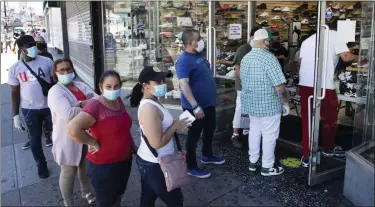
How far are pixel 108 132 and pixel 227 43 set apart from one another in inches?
144

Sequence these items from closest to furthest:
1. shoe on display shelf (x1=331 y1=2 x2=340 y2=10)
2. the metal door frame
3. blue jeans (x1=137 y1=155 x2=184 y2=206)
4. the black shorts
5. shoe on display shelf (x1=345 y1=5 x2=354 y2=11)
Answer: blue jeans (x1=137 y1=155 x2=184 y2=206) → the black shorts → the metal door frame → shoe on display shelf (x1=331 y1=2 x2=340 y2=10) → shoe on display shelf (x1=345 y1=5 x2=354 y2=11)

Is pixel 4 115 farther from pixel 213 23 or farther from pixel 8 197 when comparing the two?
pixel 213 23

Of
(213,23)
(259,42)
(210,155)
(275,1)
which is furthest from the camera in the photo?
(275,1)

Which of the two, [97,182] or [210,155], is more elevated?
[97,182]

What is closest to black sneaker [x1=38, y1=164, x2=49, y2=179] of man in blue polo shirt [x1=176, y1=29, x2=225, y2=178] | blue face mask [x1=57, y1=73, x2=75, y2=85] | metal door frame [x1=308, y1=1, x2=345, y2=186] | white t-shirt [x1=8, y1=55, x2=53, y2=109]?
white t-shirt [x1=8, y1=55, x2=53, y2=109]

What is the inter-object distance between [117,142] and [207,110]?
61.6 inches

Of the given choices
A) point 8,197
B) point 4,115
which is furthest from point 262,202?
point 4,115

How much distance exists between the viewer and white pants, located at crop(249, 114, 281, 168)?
3811mm

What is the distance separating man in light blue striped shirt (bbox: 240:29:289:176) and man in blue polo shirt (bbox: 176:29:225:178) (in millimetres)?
420

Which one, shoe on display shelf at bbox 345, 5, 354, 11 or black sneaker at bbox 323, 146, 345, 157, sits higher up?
shoe on display shelf at bbox 345, 5, 354, 11

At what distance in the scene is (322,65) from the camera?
345cm

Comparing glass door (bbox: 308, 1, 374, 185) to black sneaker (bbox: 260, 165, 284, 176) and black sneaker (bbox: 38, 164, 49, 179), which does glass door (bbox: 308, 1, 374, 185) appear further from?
black sneaker (bbox: 38, 164, 49, 179)

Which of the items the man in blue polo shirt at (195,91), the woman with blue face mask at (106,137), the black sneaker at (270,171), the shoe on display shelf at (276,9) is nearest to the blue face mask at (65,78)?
the woman with blue face mask at (106,137)

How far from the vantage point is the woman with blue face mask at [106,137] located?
8.27 ft
